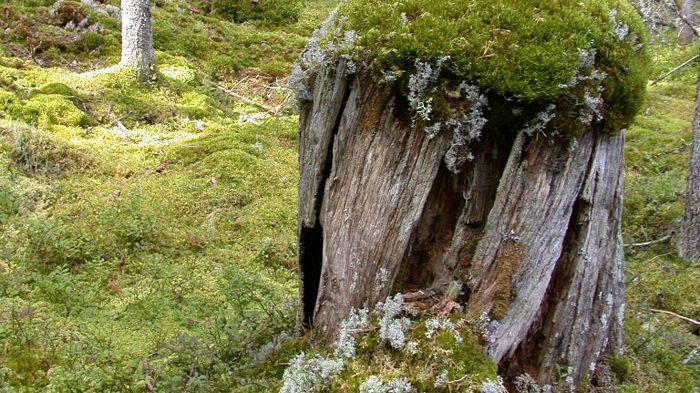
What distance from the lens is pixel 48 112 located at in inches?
353

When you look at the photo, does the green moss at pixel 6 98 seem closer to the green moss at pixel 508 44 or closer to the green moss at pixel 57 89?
the green moss at pixel 57 89

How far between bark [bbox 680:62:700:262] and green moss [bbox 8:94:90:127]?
8.28 metres

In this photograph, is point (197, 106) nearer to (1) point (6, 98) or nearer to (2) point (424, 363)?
(1) point (6, 98)

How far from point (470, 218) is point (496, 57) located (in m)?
0.85

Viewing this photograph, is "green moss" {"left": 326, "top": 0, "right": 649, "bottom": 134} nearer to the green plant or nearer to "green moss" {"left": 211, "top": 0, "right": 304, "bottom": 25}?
the green plant

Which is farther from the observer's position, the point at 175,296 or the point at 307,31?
the point at 307,31

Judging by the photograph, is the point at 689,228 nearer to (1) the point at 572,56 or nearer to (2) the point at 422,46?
(1) the point at 572,56

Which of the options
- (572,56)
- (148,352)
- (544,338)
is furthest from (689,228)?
(148,352)

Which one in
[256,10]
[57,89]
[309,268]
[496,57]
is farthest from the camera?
[256,10]

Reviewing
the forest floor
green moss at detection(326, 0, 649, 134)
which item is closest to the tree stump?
green moss at detection(326, 0, 649, 134)

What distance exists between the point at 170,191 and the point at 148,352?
3375 millimetres

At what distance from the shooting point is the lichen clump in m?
3.09

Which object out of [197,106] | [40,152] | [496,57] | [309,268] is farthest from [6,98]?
[496,57]

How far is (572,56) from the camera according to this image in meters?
3.14
